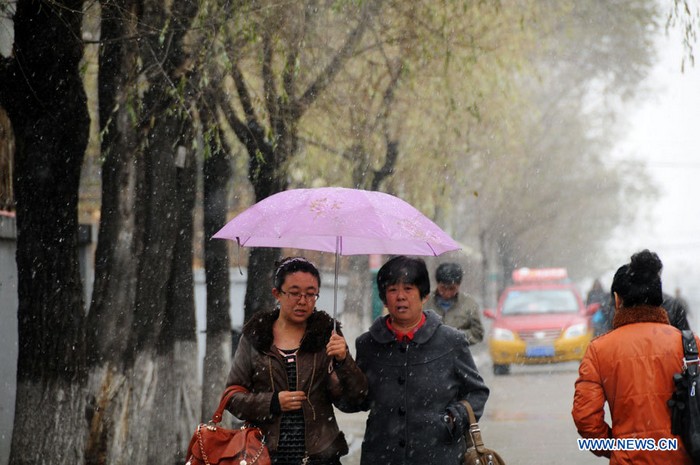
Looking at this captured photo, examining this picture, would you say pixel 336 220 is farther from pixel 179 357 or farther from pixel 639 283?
pixel 179 357

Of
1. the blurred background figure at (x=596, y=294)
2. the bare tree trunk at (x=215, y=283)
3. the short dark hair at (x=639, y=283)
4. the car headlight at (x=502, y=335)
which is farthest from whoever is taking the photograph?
the car headlight at (x=502, y=335)

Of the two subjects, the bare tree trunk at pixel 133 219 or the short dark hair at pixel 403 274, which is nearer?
the short dark hair at pixel 403 274

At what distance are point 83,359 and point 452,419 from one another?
4.45 meters

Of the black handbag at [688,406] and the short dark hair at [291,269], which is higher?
the short dark hair at [291,269]

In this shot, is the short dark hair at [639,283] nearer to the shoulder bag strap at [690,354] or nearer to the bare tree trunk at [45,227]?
the shoulder bag strap at [690,354]

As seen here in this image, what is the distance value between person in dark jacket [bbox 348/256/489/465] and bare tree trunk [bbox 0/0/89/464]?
3955mm

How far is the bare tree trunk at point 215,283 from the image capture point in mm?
13852

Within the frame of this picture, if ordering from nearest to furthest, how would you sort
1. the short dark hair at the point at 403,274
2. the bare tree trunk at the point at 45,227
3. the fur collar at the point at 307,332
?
the fur collar at the point at 307,332 → the short dark hair at the point at 403,274 → the bare tree trunk at the point at 45,227

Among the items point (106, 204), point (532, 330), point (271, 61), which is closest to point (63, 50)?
point (106, 204)

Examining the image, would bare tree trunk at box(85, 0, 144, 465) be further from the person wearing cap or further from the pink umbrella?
the pink umbrella

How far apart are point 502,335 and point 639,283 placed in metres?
18.9

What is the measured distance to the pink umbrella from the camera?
541 cm

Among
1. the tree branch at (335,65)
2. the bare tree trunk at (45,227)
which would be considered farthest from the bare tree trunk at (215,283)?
the bare tree trunk at (45,227)

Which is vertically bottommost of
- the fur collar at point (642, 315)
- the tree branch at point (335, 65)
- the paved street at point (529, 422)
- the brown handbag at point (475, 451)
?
the paved street at point (529, 422)
